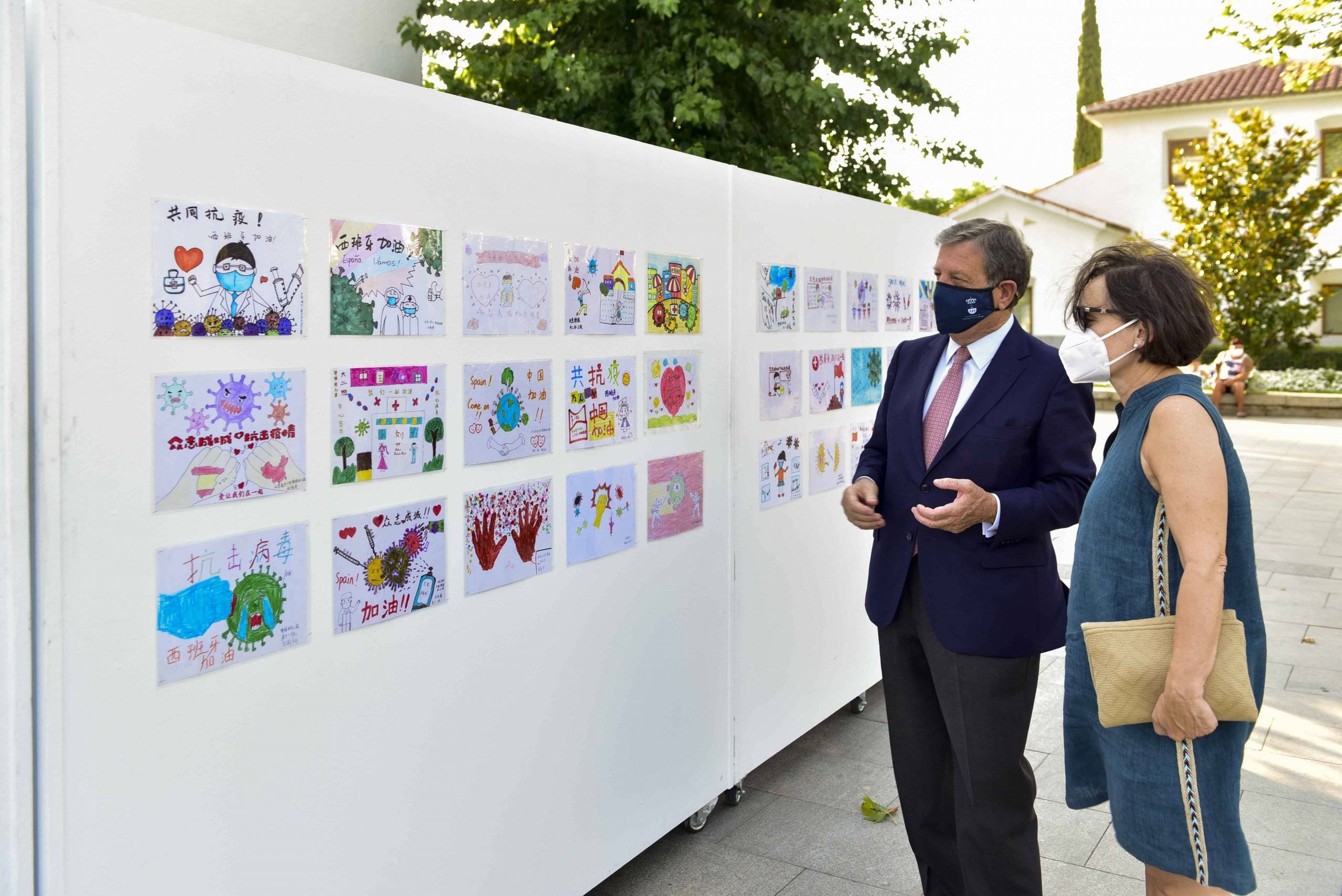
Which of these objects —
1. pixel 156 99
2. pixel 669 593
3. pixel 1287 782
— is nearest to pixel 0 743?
pixel 156 99

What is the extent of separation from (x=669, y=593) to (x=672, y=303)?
1.00 meters

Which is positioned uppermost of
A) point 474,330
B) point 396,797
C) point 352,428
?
point 474,330

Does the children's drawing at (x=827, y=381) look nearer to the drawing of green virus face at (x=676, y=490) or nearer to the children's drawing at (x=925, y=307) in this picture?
the children's drawing at (x=925, y=307)

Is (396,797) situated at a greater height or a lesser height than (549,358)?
lesser

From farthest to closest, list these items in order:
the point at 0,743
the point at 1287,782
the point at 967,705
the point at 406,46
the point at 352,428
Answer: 1. the point at 406,46
2. the point at 1287,782
3. the point at 967,705
4. the point at 352,428
5. the point at 0,743

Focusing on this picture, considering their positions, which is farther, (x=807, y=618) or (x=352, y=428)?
(x=807, y=618)

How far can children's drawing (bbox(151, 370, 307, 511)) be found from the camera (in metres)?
2.21

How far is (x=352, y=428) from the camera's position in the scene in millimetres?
2602

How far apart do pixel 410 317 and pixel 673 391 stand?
4.21ft

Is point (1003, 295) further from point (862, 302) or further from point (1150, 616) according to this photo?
point (862, 302)

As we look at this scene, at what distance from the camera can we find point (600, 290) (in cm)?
345

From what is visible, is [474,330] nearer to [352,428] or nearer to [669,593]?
[352,428]

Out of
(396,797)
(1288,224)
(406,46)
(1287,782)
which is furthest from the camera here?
(1288,224)

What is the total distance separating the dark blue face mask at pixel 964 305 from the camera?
10.3ft
